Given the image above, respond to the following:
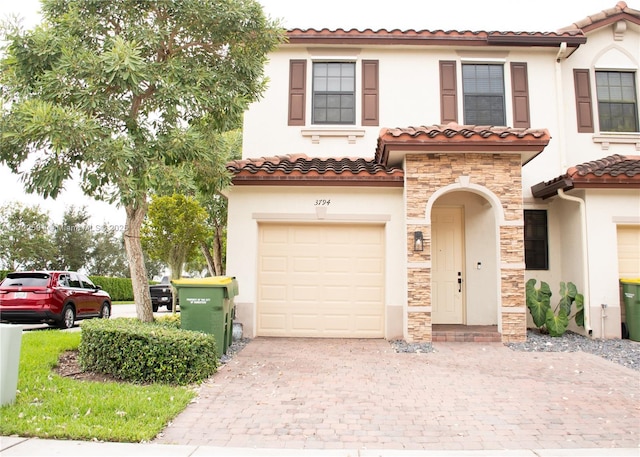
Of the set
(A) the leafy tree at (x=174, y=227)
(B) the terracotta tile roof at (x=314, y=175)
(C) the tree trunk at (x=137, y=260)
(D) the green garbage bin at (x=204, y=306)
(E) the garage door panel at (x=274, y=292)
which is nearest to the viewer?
(D) the green garbage bin at (x=204, y=306)

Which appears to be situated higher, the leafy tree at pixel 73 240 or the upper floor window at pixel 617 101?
the upper floor window at pixel 617 101

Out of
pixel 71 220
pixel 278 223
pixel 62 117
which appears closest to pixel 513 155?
pixel 278 223

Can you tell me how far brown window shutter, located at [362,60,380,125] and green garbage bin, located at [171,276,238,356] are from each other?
604 cm

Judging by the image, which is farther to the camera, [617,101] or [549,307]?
[617,101]

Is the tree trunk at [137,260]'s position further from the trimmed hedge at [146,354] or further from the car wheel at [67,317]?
the car wheel at [67,317]

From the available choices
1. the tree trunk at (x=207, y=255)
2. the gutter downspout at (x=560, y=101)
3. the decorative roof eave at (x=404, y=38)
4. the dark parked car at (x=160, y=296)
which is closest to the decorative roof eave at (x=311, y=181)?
the decorative roof eave at (x=404, y=38)

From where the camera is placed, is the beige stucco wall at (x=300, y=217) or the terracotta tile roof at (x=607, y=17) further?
the terracotta tile roof at (x=607, y=17)

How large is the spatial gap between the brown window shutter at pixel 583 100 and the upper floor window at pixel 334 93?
5.60 meters

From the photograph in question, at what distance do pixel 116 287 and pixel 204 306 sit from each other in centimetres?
2272

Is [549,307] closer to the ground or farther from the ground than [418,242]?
closer to the ground

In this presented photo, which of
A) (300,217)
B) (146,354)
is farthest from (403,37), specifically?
(146,354)

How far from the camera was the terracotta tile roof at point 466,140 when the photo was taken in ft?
28.0

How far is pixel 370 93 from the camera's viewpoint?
11398 millimetres

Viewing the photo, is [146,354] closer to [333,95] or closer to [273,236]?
[273,236]
